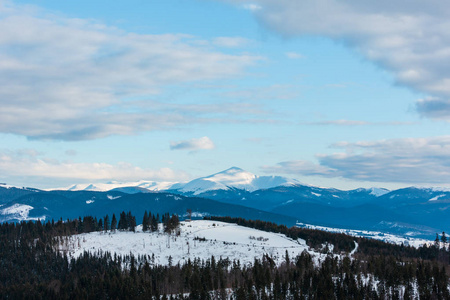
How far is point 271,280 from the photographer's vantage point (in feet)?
627

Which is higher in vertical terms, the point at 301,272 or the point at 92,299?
the point at 301,272

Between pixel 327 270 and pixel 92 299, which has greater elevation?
pixel 327 270

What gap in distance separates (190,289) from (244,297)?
27.6 m

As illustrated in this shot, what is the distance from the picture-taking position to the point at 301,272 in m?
195

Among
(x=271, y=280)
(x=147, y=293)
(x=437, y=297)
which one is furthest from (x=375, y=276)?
(x=147, y=293)

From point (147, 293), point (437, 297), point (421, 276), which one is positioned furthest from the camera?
point (147, 293)

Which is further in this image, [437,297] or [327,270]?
[327,270]

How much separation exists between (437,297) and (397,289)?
1384 centimetres

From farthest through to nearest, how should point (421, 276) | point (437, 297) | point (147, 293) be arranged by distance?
1. point (147, 293)
2. point (421, 276)
3. point (437, 297)

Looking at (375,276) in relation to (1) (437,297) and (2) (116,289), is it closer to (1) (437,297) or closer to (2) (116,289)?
(1) (437,297)

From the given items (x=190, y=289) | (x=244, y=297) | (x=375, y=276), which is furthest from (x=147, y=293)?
(x=375, y=276)

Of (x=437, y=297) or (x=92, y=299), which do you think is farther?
(x=92, y=299)

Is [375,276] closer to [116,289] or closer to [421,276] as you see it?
[421,276]

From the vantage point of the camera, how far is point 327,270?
618 feet
